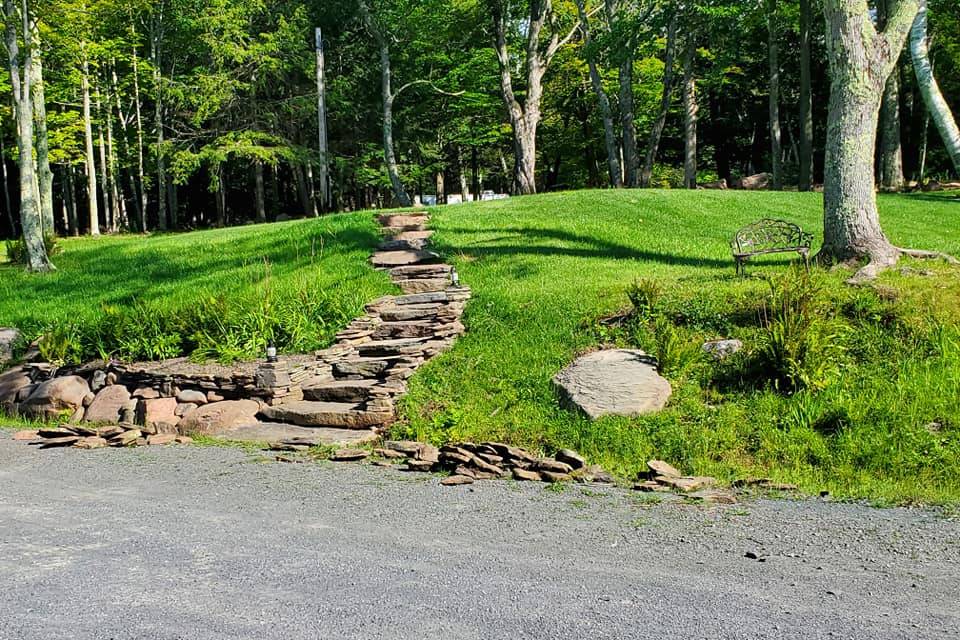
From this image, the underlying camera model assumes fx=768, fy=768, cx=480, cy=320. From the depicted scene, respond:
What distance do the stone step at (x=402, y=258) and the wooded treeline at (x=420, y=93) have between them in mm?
9091

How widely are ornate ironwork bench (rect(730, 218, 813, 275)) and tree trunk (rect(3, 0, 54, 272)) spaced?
39.1 feet

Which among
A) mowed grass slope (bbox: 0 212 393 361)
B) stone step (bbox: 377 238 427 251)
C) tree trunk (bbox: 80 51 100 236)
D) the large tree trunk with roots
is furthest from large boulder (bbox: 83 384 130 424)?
tree trunk (bbox: 80 51 100 236)

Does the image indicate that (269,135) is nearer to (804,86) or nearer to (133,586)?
(804,86)

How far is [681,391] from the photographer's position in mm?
7141

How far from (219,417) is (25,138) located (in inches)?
344

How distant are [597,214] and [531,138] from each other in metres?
9.94

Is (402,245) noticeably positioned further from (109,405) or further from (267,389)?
(109,405)

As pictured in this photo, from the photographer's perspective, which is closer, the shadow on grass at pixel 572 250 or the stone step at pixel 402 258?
the shadow on grass at pixel 572 250

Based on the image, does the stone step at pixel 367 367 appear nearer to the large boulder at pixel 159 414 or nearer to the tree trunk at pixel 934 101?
the large boulder at pixel 159 414

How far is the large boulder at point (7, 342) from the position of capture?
998 centimetres

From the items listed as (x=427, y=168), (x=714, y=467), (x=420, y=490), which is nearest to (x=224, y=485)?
(x=420, y=490)

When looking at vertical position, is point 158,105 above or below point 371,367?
above

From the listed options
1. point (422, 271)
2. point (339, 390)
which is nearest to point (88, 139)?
point (422, 271)

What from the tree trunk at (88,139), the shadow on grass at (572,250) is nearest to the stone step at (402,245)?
the shadow on grass at (572,250)
